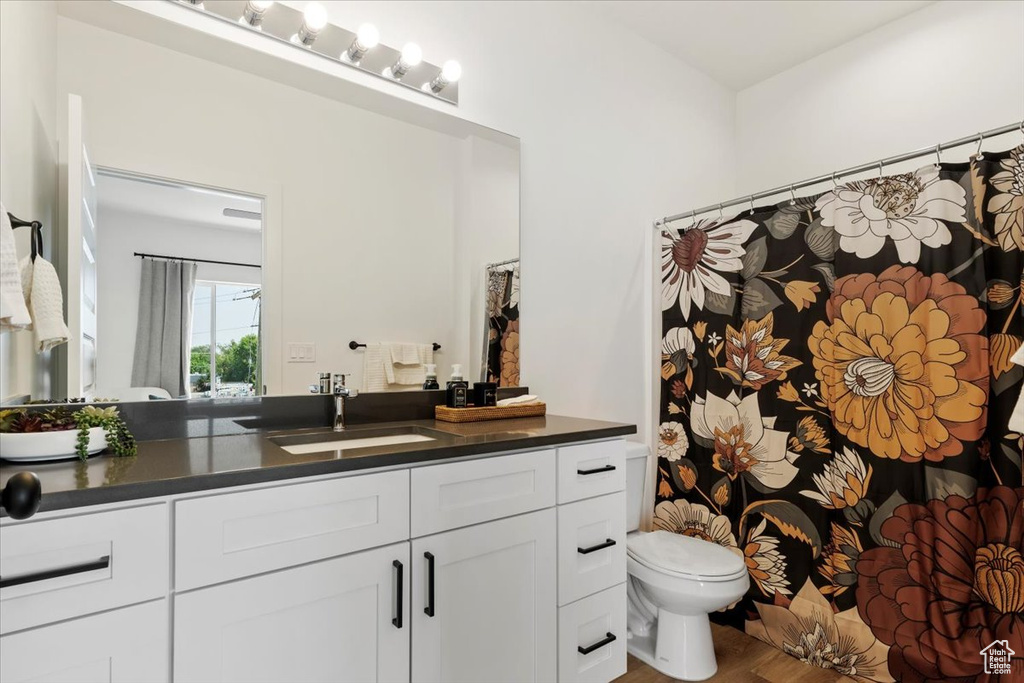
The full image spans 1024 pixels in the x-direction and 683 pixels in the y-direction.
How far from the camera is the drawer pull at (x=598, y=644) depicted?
1660 mm

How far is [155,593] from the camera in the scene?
97 cm

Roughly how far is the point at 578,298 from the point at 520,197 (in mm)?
509

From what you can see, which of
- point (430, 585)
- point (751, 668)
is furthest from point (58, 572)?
point (751, 668)

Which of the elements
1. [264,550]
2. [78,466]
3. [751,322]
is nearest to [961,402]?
[751,322]

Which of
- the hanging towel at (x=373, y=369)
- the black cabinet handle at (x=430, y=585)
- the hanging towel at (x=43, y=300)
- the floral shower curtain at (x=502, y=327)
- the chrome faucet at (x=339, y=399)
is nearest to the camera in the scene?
the hanging towel at (x=43, y=300)

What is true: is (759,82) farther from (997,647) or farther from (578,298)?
(997,647)

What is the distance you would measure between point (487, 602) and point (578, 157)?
1831 mm

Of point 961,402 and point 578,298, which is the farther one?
point 578,298

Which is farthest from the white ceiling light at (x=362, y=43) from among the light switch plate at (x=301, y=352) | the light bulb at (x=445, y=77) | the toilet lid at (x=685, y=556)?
the toilet lid at (x=685, y=556)

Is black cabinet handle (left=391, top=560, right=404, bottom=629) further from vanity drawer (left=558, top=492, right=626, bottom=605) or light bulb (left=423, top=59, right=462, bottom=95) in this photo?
light bulb (left=423, top=59, right=462, bottom=95)

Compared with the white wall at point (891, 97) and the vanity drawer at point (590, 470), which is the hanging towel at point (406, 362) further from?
the white wall at point (891, 97)

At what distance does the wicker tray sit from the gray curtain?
0.78m

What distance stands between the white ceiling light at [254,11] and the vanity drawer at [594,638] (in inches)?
77.1

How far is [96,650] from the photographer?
2.99ft
